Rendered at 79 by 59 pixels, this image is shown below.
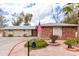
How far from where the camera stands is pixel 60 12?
2.22 m

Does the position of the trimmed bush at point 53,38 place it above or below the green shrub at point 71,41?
above

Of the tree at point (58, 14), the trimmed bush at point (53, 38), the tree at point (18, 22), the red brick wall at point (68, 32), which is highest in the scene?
the tree at point (58, 14)

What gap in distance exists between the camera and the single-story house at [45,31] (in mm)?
2189

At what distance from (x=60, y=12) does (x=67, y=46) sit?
0.35 metres

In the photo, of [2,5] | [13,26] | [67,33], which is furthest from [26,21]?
[67,33]

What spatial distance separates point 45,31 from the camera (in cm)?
221

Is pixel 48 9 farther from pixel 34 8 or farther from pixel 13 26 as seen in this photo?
pixel 13 26

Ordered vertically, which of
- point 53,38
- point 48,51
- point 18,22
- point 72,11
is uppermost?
point 72,11

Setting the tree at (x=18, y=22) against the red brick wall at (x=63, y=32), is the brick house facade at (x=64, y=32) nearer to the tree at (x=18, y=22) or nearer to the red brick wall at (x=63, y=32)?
the red brick wall at (x=63, y=32)

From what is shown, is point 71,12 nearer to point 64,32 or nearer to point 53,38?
point 64,32

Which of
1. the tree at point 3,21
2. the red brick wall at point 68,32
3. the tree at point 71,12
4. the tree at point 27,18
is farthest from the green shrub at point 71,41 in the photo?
the tree at point 3,21

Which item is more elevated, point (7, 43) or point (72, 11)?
point (72, 11)

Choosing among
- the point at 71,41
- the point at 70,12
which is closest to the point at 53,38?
the point at 71,41

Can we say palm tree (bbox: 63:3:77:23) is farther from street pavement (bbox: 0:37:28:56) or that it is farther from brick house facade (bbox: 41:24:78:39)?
street pavement (bbox: 0:37:28:56)
